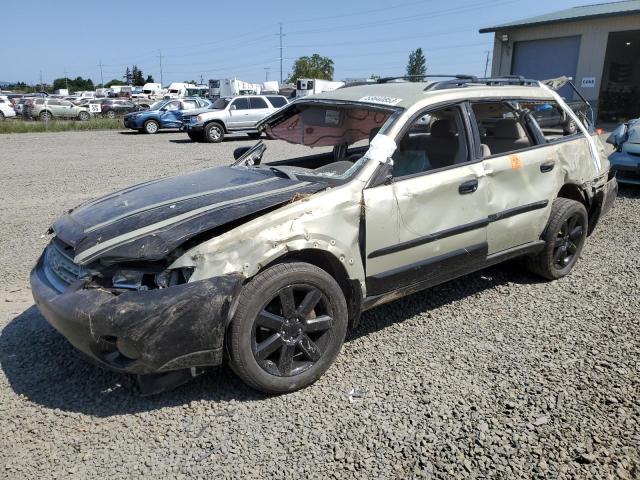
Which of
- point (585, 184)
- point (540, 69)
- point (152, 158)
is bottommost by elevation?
point (152, 158)

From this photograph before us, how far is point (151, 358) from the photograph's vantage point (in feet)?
8.62

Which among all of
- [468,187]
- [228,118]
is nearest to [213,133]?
[228,118]

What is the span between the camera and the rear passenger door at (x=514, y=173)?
3918 mm

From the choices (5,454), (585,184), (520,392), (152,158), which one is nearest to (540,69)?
(152,158)

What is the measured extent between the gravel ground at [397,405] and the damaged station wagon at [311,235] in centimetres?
27

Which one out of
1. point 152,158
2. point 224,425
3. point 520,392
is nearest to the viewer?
point 224,425

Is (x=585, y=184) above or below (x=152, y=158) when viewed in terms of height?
above

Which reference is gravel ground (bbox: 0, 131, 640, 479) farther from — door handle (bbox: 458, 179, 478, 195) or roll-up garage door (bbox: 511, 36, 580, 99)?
roll-up garage door (bbox: 511, 36, 580, 99)

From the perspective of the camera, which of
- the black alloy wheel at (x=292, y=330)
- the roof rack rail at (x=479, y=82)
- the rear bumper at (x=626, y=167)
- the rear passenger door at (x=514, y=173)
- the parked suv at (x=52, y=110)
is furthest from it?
the parked suv at (x=52, y=110)

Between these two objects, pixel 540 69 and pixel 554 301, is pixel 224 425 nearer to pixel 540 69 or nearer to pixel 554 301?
pixel 554 301

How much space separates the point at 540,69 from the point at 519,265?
1958 centimetres

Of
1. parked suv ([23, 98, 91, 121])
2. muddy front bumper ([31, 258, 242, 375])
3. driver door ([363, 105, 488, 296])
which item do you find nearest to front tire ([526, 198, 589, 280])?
driver door ([363, 105, 488, 296])

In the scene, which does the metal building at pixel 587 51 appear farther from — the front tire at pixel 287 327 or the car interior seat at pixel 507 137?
the front tire at pixel 287 327

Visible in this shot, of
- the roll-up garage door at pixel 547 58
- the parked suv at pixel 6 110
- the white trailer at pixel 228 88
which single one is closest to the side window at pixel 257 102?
the roll-up garage door at pixel 547 58
